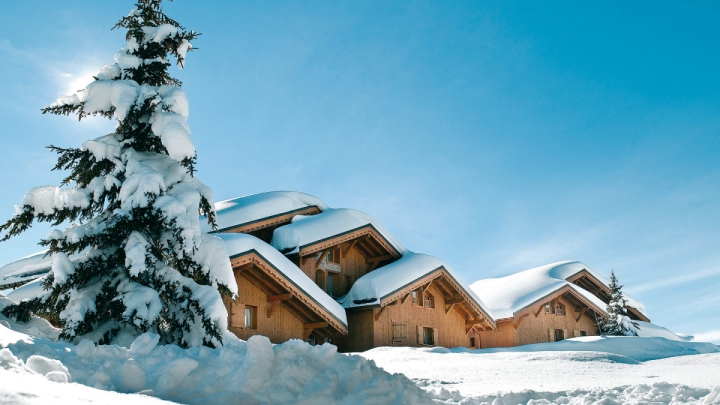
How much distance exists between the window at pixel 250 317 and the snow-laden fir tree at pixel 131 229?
7922 millimetres

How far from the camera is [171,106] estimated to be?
1091 centimetres

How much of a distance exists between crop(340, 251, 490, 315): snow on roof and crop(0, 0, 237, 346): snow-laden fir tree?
35.1 feet

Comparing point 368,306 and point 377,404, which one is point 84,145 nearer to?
point 377,404

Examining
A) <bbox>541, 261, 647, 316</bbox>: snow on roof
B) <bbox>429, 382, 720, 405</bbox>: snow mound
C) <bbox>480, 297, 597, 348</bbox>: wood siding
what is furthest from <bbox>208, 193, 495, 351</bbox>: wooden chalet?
<bbox>429, 382, 720, 405</bbox>: snow mound

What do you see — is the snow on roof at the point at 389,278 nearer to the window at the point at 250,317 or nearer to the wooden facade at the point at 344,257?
the wooden facade at the point at 344,257

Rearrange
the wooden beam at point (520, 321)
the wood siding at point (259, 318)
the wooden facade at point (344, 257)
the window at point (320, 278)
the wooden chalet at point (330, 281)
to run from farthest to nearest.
A: 1. the wooden beam at point (520, 321)
2. the window at point (320, 278)
3. the wooden facade at point (344, 257)
4. the wooden chalet at point (330, 281)
5. the wood siding at point (259, 318)

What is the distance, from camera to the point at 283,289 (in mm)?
18594

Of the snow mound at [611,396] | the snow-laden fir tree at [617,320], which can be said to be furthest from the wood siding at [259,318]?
the snow-laden fir tree at [617,320]

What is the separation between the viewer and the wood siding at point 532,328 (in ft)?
91.7

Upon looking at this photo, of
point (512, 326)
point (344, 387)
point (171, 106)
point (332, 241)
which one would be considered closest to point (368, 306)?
point (332, 241)

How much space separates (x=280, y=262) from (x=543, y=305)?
17.1 meters

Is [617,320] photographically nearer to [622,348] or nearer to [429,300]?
[622,348]

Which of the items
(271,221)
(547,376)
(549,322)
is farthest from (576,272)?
(547,376)

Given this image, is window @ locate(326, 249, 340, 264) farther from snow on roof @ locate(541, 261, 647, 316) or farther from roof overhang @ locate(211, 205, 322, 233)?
snow on roof @ locate(541, 261, 647, 316)
